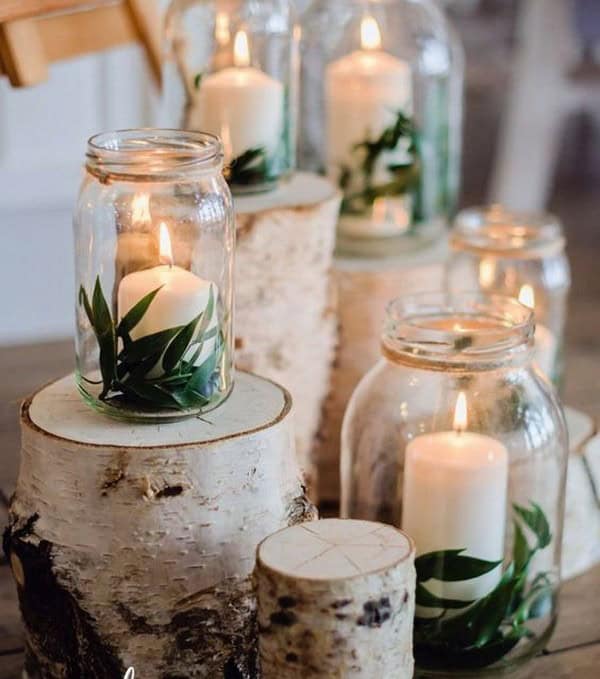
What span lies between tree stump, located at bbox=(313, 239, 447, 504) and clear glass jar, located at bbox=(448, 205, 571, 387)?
0.11 feet

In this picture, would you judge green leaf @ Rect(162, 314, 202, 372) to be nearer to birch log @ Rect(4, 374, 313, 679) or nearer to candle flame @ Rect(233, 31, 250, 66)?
birch log @ Rect(4, 374, 313, 679)

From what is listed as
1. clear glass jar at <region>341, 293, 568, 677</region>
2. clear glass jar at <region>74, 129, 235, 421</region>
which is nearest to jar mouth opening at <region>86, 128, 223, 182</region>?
clear glass jar at <region>74, 129, 235, 421</region>

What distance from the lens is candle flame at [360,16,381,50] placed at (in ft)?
4.56

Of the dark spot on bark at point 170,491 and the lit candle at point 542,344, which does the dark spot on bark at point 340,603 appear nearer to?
the dark spot on bark at point 170,491

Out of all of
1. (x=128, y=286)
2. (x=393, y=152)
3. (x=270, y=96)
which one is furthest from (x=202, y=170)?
(x=393, y=152)

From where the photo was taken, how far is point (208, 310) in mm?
922

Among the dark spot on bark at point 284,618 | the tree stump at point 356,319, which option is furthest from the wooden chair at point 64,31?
→ the dark spot on bark at point 284,618

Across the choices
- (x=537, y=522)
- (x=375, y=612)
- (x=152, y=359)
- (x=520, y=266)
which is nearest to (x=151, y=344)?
(x=152, y=359)

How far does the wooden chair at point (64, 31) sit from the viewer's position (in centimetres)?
134

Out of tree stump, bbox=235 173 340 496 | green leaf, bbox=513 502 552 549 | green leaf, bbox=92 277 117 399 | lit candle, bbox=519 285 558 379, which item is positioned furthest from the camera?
lit candle, bbox=519 285 558 379

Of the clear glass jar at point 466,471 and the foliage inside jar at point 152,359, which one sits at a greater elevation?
the foliage inside jar at point 152,359

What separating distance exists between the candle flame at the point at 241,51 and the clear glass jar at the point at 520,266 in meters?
0.28

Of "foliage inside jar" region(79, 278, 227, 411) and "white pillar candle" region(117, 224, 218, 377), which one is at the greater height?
"white pillar candle" region(117, 224, 218, 377)

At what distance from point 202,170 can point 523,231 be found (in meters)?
0.55
